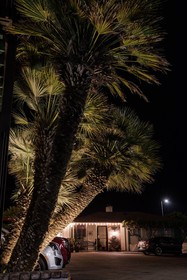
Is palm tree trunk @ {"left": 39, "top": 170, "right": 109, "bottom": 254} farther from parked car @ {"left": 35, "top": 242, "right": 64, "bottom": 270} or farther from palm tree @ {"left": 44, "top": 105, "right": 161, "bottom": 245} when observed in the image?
parked car @ {"left": 35, "top": 242, "right": 64, "bottom": 270}

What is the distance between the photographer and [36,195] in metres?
6.73

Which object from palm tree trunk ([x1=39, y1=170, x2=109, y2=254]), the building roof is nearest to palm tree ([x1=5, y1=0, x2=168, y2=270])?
palm tree trunk ([x1=39, y1=170, x2=109, y2=254])

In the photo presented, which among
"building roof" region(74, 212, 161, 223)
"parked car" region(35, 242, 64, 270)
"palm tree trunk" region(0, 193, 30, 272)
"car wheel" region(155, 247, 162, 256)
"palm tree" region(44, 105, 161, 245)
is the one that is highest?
"palm tree" region(44, 105, 161, 245)

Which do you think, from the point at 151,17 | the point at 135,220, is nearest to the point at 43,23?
the point at 151,17

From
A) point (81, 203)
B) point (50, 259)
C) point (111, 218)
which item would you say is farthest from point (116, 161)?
point (111, 218)

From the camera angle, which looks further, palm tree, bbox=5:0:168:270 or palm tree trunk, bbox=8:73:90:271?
palm tree, bbox=5:0:168:270

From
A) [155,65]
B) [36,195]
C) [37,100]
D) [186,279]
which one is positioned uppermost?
[155,65]

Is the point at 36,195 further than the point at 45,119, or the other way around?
the point at 45,119

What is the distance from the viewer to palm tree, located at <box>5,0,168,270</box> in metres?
6.31

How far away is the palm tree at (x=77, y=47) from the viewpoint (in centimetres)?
631

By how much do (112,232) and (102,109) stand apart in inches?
847

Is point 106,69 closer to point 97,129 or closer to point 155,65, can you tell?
point 155,65

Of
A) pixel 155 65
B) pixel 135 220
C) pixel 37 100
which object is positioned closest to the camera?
pixel 155 65

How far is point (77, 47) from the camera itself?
22.7 ft
